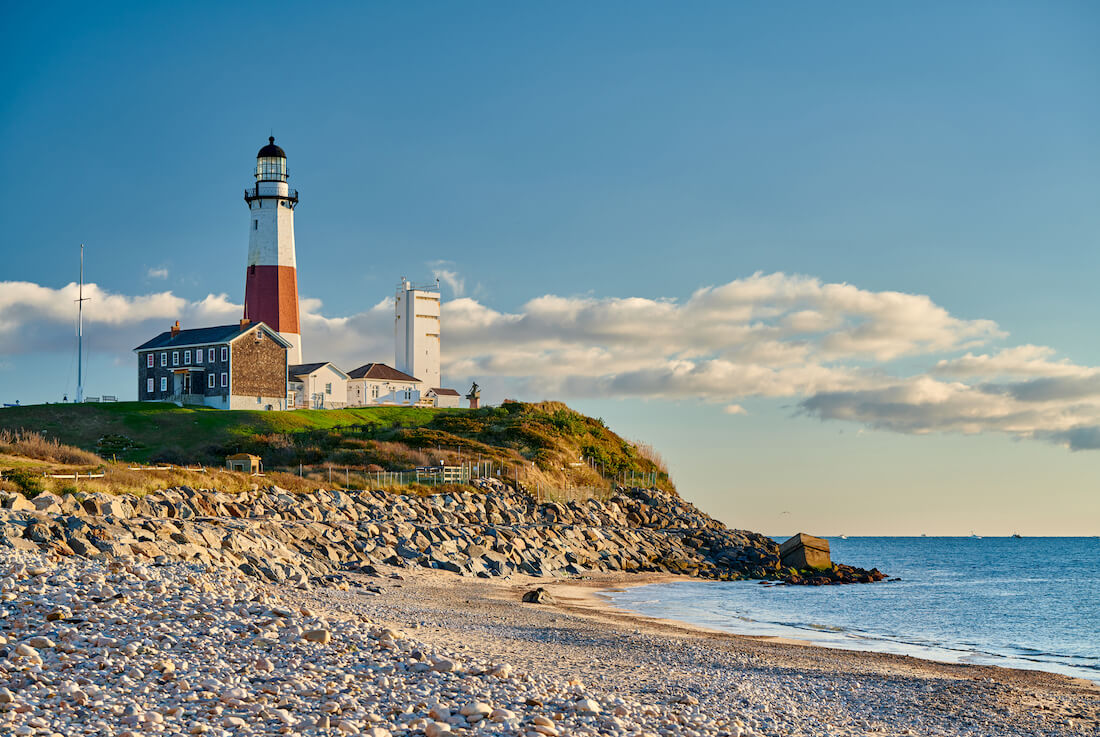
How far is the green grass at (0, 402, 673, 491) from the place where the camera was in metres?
50.9

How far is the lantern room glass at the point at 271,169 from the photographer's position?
223 ft

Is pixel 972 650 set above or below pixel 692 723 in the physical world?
below

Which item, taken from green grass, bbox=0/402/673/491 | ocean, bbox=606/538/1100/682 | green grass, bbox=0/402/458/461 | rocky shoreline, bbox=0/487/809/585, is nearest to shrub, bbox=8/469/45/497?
rocky shoreline, bbox=0/487/809/585

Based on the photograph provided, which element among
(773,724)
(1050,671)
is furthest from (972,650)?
(773,724)

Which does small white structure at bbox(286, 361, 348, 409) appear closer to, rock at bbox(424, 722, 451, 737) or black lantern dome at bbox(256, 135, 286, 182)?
black lantern dome at bbox(256, 135, 286, 182)

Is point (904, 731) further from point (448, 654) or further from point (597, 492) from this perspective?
point (597, 492)

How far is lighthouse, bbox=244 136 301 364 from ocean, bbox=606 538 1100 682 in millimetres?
40989

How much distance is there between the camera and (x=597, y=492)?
171 feet

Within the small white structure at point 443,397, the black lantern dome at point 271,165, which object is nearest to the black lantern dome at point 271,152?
the black lantern dome at point 271,165

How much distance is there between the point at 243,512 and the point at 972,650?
20.1m

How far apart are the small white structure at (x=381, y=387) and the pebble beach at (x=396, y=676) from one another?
56.4m

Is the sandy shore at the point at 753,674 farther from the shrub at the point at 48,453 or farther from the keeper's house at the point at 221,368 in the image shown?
the keeper's house at the point at 221,368

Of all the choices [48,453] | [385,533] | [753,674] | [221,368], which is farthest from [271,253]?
[753,674]

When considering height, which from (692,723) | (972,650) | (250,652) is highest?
(250,652)
